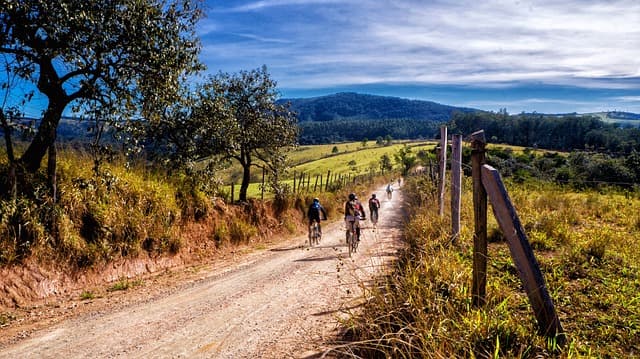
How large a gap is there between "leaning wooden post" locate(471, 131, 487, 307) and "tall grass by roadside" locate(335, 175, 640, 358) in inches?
9.5

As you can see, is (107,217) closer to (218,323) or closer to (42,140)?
(42,140)

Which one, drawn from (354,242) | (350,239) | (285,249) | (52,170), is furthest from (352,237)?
(52,170)

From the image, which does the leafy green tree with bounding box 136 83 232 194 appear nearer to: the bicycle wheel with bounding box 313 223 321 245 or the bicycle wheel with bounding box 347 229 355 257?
the bicycle wheel with bounding box 313 223 321 245

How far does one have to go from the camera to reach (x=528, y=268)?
3.79m

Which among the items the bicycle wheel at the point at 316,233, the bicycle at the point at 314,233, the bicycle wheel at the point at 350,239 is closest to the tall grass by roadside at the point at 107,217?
the bicycle at the point at 314,233

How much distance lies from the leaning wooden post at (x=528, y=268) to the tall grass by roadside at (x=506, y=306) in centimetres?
15

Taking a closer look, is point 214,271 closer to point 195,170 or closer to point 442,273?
point 195,170

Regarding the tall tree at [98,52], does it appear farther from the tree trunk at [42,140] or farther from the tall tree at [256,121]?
the tall tree at [256,121]

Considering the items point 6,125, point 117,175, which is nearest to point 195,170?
point 117,175

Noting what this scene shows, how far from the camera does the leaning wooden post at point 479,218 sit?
15.0ft

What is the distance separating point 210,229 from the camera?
54.5 ft

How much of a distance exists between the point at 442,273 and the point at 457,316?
1.26 metres

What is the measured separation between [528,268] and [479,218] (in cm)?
98

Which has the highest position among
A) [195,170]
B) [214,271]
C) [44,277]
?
[195,170]
